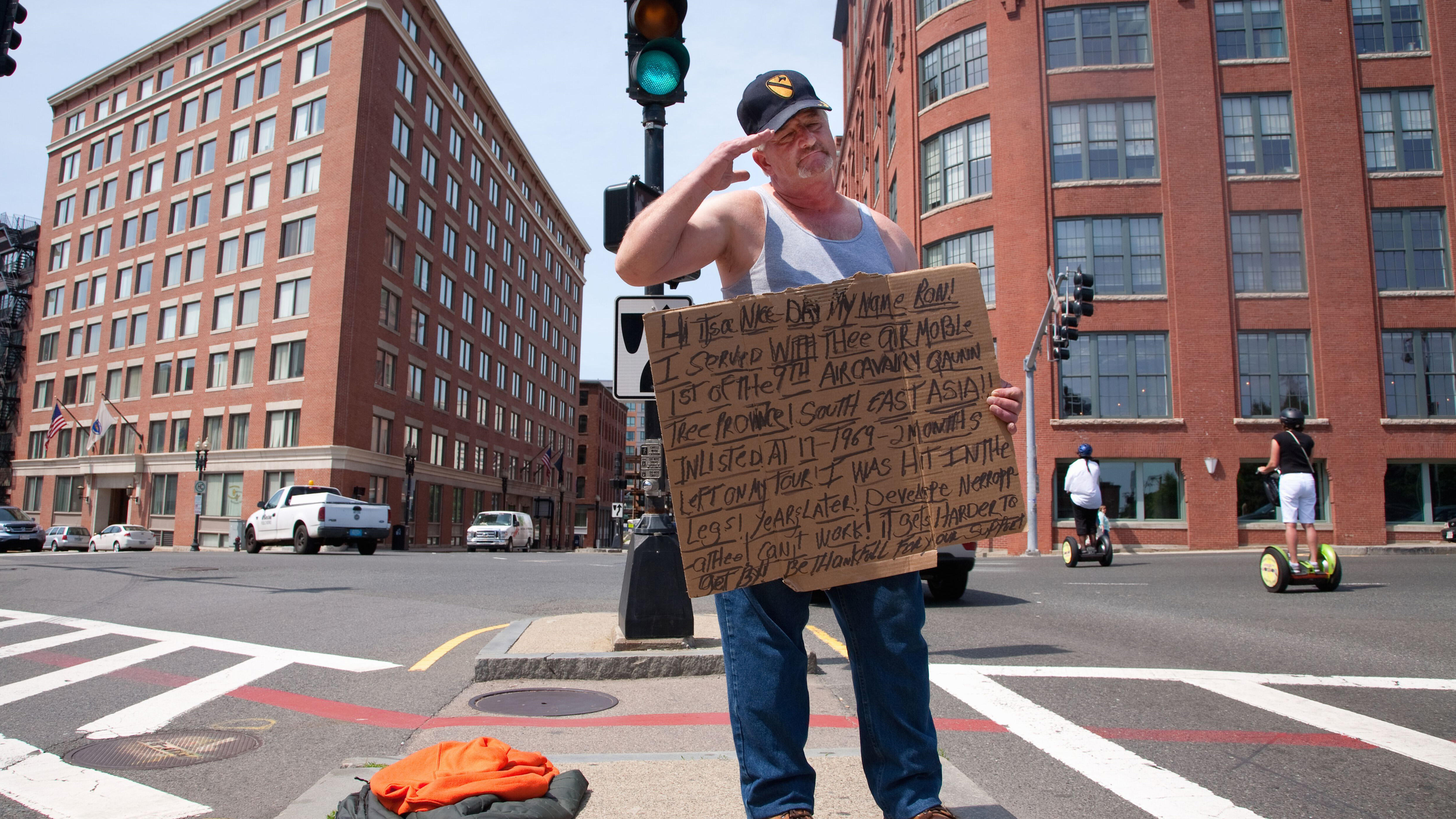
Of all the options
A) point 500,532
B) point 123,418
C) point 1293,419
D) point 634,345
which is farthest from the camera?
point 123,418

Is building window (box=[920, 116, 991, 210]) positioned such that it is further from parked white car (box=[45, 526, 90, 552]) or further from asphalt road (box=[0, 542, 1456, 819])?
parked white car (box=[45, 526, 90, 552])

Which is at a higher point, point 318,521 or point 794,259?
point 794,259

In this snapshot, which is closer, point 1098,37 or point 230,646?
point 230,646

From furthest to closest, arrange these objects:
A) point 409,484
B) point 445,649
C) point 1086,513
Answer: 1. point 409,484
2. point 1086,513
3. point 445,649

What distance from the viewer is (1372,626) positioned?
6.77m

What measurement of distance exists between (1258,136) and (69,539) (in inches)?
1947

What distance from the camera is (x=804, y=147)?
7.49 ft

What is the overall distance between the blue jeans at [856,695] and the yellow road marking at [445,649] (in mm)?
4137

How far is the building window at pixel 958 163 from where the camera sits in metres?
28.5

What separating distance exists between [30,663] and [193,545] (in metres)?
38.6

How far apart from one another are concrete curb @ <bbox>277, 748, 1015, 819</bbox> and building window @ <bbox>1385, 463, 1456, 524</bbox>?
2903 cm

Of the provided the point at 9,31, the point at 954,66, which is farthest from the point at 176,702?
the point at 954,66

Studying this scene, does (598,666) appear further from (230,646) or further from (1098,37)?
(1098,37)

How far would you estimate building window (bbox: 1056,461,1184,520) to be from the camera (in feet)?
84.2
